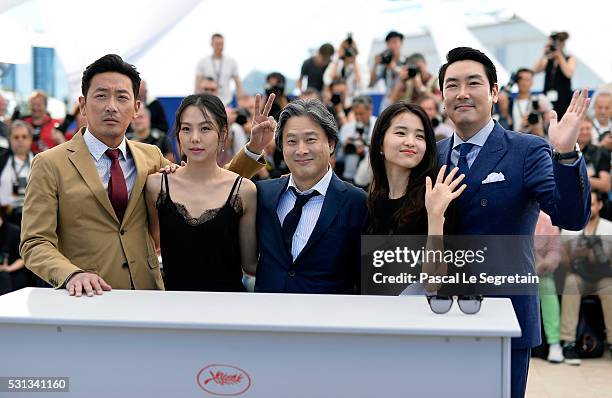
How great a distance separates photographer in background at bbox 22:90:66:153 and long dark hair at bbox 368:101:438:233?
5.04 metres

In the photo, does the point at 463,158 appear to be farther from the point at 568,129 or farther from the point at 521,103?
the point at 521,103

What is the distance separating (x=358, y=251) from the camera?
259 cm

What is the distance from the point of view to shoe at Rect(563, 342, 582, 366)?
5379 mm

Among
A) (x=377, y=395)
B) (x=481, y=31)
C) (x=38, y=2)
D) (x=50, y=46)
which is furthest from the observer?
(x=481, y=31)

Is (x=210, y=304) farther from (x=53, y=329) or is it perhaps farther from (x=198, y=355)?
(x=53, y=329)

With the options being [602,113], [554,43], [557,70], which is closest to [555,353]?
[602,113]

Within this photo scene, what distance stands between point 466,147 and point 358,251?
0.50 metres

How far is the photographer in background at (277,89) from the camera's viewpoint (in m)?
7.27

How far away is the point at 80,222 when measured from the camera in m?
2.69

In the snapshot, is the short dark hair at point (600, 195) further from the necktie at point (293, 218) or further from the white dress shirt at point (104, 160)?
the white dress shirt at point (104, 160)

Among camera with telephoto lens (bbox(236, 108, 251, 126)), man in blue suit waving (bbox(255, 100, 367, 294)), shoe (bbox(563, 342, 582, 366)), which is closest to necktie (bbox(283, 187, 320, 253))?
man in blue suit waving (bbox(255, 100, 367, 294))

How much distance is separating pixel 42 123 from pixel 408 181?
5625 mm

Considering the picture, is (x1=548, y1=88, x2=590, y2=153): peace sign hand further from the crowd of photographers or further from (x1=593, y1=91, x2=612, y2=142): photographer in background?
(x1=593, y1=91, x2=612, y2=142): photographer in background

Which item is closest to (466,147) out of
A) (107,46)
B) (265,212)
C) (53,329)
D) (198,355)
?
(265,212)
